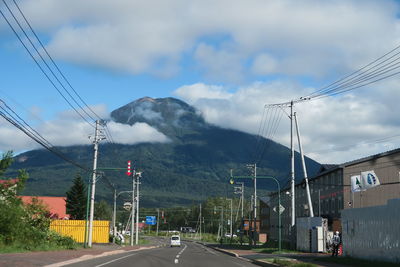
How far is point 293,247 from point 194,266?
2688 cm

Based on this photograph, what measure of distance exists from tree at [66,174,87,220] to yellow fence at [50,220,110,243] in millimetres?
17530

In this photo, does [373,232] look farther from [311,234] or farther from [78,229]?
[78,229]

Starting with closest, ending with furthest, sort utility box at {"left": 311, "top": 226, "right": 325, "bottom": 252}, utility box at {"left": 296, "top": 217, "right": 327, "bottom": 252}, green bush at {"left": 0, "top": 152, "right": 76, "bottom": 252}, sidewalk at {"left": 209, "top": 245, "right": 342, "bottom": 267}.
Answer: sidewalk at {"left": 209, "top": 245, "right": 342, "bottom": 267} < green bush at {"left": 0, "top": 152, "right": 76, "bottom": 252} < utility box at {"left": 311, "top": 226, "right": 325, "bottom": 252} < utility box at {"left": 296, "top": 217, "right": 327, "bottom": 252}

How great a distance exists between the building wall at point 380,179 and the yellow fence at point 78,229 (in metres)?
28.7

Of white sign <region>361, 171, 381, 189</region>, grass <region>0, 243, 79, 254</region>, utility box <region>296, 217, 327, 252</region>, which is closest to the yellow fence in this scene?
grass <region>0, 243, 79, 254</region>

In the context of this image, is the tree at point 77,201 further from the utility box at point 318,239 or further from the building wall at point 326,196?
the utility box at point 318,239

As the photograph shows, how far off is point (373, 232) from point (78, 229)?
1577 inches

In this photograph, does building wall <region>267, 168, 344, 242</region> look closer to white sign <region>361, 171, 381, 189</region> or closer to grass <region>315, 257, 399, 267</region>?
white sign <region>361, 171, 381, 189</region>

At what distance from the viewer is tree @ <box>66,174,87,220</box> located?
80.2 metres

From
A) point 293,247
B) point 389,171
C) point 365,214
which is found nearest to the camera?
point 365,214

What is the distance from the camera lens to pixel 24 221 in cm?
3650

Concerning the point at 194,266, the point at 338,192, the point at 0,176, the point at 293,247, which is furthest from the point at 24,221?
the point at 338,192

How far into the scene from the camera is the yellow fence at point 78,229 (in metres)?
57.7

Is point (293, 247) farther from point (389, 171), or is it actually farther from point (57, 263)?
point (57, 263)
